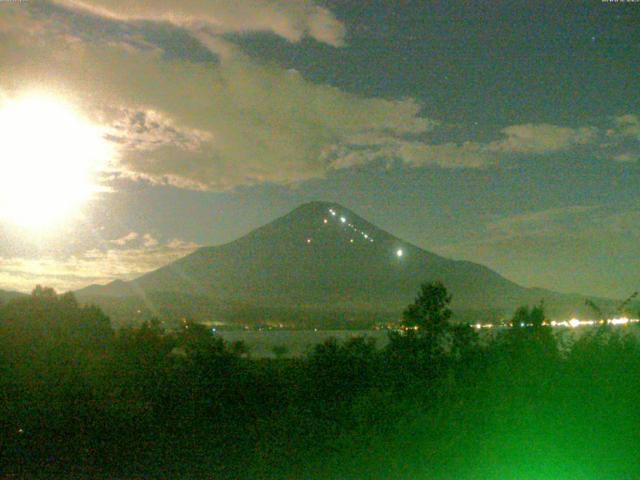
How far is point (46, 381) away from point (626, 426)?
11.3 m

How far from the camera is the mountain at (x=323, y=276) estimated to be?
59281 mm

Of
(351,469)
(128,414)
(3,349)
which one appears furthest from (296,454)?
(3,349)

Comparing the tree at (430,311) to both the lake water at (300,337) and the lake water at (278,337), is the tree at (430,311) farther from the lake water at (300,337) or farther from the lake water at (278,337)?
the lake water at (278,337)

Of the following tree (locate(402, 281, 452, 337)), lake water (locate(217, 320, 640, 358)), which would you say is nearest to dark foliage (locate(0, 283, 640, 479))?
tree (locate(402, 281, 452, 337))

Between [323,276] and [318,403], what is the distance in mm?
56111

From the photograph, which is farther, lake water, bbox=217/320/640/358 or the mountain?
the mountain

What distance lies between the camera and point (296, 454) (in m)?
11.3

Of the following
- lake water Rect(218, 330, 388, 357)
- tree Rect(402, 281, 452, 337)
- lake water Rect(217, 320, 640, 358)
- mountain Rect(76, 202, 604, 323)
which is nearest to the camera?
lake water Rect(217, 320, 640, 358)

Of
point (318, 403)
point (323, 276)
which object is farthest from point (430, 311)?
point (323, 276)

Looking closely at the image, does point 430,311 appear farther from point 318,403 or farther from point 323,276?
point 323,276

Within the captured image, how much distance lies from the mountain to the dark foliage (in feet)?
107

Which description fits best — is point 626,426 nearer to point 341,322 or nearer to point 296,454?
point 296,454

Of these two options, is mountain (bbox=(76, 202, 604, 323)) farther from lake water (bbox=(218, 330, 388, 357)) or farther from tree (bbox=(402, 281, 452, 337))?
tree (bbox=(402, 281, 452, 337))

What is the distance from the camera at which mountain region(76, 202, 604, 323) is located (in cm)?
5928
